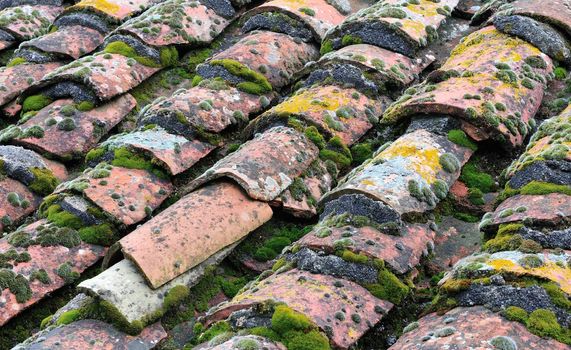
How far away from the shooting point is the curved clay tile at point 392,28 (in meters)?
9.62

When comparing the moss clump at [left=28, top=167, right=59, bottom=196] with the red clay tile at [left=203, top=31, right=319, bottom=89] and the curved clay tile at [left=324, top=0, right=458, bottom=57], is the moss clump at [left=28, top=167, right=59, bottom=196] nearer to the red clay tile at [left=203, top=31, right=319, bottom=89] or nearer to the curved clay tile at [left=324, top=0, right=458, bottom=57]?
the red clay tile at [left=203, top=31, right=319, bottom=89]

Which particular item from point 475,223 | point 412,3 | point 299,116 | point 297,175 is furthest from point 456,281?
point 412,3

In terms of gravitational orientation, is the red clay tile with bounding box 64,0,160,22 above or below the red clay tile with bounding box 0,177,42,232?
above

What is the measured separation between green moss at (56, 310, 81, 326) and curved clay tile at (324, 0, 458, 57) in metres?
4.73

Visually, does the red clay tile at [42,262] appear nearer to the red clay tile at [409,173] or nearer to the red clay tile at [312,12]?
the red clay tile at [409,173]

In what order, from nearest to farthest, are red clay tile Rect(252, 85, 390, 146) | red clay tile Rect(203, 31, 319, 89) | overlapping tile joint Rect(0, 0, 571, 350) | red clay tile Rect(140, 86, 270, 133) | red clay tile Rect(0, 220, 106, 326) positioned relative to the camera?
overlapping tile joint Rect(0, 0, 571, 350) → red clay tile Rect(0, 220, 106, 326) → red clay tile Rect(252, 85, 390, 146) → red clay tile Rect(140, 86, 270, 133) → red clay tile Rect(203, 31, 319, 89)

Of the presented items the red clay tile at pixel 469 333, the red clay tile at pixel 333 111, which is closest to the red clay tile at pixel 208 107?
the red clay tile at pixel 333 111

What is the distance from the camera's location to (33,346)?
5973 mm

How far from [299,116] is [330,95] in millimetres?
551

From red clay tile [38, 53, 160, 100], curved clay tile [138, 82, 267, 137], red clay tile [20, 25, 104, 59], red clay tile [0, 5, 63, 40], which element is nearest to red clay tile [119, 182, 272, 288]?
curved clay tile [138, 82, 267, 137]

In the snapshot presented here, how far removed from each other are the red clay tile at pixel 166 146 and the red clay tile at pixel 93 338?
202cm

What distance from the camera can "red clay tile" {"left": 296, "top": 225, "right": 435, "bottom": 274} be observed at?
21.1 ft

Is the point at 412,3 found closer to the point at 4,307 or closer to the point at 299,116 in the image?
the point at 299,116

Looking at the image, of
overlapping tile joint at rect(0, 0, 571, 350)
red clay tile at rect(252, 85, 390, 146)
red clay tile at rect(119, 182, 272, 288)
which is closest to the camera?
overlapping tile joint at rect(0, 0, 571, 350)
